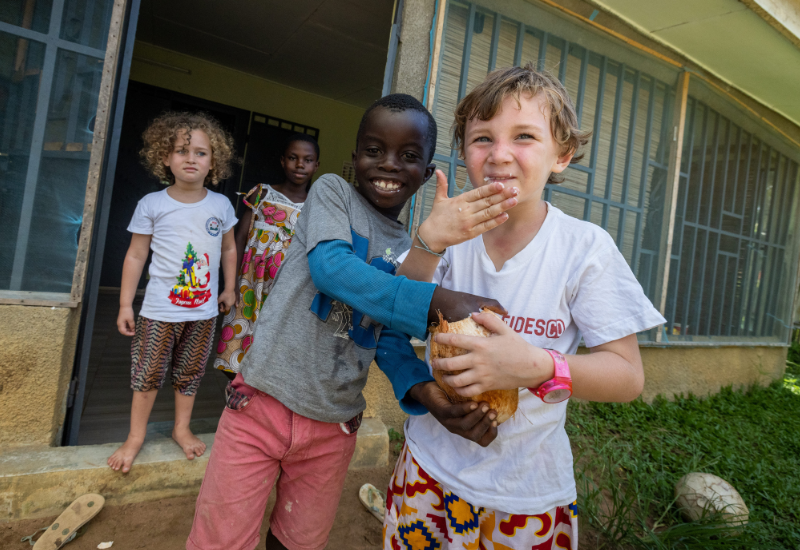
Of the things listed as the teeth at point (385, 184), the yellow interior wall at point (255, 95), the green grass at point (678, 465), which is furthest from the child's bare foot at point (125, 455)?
the yellow interior wall at point (255, 95)

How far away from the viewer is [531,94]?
→ 3.34 ft

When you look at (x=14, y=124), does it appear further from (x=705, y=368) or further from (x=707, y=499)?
(x=705, y=368)

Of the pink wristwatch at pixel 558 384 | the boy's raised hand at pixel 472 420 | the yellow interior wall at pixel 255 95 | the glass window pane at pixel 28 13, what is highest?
the yellow interior wall at pixel 255 95

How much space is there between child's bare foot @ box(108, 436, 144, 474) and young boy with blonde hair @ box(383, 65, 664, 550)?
157cm

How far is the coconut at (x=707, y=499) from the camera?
2.27 m

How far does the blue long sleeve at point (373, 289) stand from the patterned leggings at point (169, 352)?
1431mm

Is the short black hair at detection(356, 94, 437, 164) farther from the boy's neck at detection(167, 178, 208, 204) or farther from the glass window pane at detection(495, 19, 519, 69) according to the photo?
the glass window pane at detection(495, 19, 519, 69)

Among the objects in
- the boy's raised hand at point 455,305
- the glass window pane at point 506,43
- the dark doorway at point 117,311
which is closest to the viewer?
the boy's raised hand at point 455,305

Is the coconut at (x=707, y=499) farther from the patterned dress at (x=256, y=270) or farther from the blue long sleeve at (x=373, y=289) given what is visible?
the patterned dress at (x=256, y=270)

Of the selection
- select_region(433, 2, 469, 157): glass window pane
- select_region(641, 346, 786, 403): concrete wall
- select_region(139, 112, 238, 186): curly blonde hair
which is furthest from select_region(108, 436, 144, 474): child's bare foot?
select_region(641, 346, 786, 403): concrete wall

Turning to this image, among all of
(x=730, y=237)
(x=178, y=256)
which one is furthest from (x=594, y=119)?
(x=178, y=256)

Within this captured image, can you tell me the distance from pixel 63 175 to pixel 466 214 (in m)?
2.06

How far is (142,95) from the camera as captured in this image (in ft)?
19.3

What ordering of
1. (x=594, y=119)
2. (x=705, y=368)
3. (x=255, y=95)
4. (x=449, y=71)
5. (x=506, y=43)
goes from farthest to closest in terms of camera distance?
1. (x=255, y=95)
2. (x=705, y=368)
3. (x=594, y=119)
4. (x=506, y=43)
5. (x=449, y=71)
